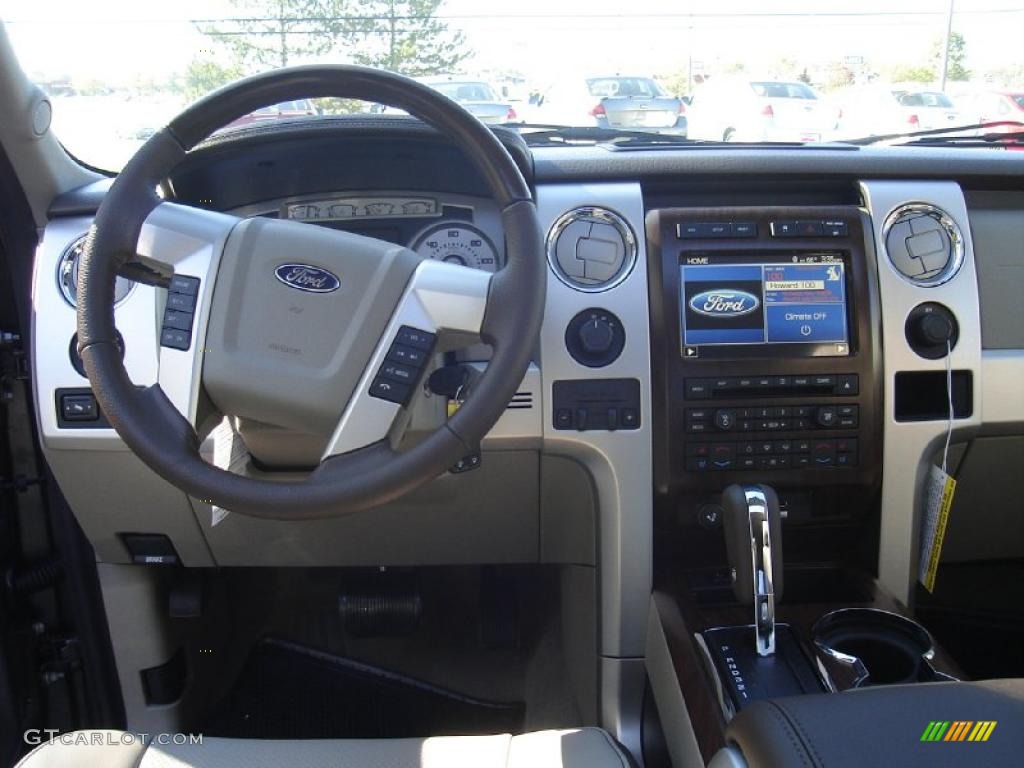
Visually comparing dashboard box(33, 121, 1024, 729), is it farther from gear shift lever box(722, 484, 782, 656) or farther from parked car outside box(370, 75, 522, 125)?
gear shift lever box(722, 484, 782, 656)

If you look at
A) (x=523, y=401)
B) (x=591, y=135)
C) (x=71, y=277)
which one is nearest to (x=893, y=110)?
(x=591, y=135)

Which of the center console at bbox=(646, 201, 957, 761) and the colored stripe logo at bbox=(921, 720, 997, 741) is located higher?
the center console at bbox=(646, 201, 957, 761)

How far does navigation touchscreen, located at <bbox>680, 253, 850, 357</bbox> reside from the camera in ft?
5.50

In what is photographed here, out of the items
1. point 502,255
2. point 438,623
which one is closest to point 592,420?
point 502,255

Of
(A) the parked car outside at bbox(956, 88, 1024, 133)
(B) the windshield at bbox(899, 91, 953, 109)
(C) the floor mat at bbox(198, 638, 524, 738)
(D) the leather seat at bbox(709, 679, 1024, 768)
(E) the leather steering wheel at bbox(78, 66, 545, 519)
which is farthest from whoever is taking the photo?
(B) the windshield at bbox(899, 91, 953, 109)

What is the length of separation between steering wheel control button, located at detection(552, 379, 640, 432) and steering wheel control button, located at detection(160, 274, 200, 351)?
2.16 feet

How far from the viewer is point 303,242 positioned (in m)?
1.40

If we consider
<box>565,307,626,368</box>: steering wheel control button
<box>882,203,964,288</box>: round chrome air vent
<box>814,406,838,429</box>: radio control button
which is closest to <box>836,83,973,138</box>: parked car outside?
<box>882,203,964,288</box>: round chrome air vent

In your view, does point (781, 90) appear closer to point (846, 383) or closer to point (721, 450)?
point (846, 383)

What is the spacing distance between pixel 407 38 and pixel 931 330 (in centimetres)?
117

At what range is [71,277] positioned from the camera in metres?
1.66

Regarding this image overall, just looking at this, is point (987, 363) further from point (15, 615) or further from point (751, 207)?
point (15, 615)

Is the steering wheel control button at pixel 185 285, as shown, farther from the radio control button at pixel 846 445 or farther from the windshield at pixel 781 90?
the windshield at pixel 781 90

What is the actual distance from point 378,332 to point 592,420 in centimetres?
51
